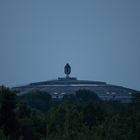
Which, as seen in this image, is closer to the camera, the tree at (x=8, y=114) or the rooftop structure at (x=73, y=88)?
the tree at (x=8, y=114)

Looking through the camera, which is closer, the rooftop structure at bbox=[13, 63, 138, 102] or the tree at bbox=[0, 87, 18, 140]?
the tree at bbox=[0, 87, 18, 140]

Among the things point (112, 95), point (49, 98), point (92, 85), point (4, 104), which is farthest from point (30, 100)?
point (4, 104)

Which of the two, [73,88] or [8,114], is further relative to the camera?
[73,88]

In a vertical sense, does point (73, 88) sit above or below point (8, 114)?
above

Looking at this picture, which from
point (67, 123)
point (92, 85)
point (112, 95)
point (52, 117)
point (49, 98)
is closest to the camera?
point (67, 123)

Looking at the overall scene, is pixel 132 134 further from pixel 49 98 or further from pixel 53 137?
pixel 49 98

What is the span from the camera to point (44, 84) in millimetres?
148875

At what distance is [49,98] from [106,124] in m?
74.1

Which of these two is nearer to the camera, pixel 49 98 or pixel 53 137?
pixel 53 137

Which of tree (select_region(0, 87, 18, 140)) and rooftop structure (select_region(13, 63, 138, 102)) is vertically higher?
rooftop structure (select_region(13, 63, 138, 102))

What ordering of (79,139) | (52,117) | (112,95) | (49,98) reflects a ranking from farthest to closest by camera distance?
(112,95) < (49,98) < (52,117) < (79,139)

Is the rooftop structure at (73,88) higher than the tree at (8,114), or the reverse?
the rooftop structure at (73,88)

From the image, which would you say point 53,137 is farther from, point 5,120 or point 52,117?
point 52,117

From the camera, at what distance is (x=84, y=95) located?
11088 cm
